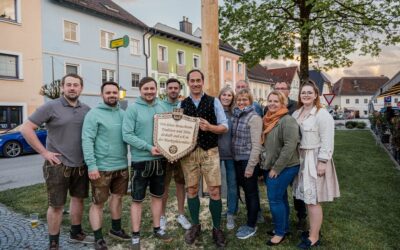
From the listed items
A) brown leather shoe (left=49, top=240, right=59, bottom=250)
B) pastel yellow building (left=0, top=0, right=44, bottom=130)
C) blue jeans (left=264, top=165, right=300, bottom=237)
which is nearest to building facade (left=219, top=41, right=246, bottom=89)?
pastel yellow building (left=0, top=0, right=44, bottom=130)

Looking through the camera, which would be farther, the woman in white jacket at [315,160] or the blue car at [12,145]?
the blue car at [12,145]

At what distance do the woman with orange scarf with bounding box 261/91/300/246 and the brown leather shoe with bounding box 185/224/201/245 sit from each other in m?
0.88

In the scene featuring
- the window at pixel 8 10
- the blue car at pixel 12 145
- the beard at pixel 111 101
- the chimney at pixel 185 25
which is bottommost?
the blue car at pixel 12 145

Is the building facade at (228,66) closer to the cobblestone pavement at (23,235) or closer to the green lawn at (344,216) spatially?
the green lawn at (344,216)

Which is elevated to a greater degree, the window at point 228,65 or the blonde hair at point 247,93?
Answer: the window at point 228,65

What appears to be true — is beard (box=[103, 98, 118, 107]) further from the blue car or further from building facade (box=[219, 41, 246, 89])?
building facade (box=[219, 41, 246, 89])


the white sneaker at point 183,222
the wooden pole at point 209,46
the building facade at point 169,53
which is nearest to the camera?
the white sneaker at point 183,222

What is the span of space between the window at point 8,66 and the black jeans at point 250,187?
17.4 meters

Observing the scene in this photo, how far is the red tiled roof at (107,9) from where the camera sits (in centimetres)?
2164

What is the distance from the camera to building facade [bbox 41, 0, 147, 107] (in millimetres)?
20203

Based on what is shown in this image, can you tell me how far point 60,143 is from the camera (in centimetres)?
386

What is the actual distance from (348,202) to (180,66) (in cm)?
2625

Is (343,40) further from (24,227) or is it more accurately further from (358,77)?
(358,77)

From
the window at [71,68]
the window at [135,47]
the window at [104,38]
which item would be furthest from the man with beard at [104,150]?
the window at [135,47]
